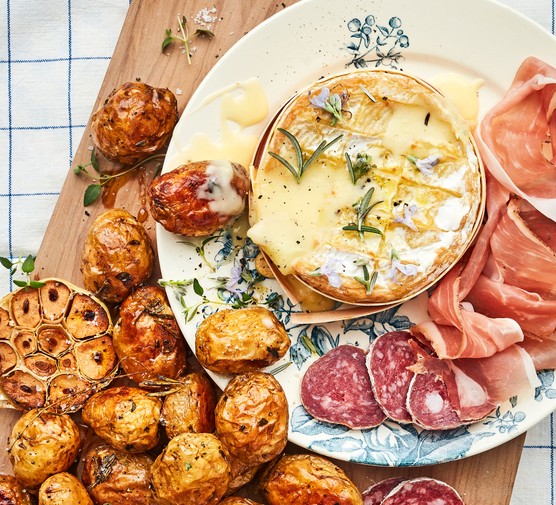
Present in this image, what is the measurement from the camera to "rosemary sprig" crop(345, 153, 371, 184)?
315 centimetres

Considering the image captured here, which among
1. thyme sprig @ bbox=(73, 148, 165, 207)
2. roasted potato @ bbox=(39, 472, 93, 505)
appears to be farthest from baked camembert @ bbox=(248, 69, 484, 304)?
roasted potato @ bbox=(39, 472, 93, 505)

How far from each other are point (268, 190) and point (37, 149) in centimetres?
130

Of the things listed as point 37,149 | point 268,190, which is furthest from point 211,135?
point 37,149

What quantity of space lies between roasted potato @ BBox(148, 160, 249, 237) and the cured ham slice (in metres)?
1.08

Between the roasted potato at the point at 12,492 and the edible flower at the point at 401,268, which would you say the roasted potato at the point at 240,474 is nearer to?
the roasted potato at the point at 12,492

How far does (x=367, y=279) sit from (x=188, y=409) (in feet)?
3.04

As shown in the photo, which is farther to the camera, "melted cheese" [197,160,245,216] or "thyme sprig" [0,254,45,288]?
"thyme sprig" [0,254,45,288]

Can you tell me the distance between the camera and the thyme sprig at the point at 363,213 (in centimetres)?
312

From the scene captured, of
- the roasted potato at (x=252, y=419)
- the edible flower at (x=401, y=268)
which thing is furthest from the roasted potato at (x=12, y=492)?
the edible flower at (x=401, y=268)

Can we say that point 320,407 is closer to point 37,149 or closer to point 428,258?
point 428,258

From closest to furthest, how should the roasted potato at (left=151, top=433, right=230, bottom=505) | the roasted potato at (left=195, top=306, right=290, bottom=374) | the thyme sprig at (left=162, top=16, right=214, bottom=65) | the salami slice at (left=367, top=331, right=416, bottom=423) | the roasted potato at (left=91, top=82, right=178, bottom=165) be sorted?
the roasted potato at (left=151, top=433, right=230, bottom=505)
the roasted potato at (left=195, top=306, right=290, bottom=374)
the roasted potato at (left=91, top=82, right=178, bottom=165)
the salami slice at (left=367, top=331, right=416, bottom=423)
the thyme sprig at (left=162, top=16, right=214, bottom=65)

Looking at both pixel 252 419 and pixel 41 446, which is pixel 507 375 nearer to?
pixel 252 419

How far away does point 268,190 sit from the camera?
3227mm

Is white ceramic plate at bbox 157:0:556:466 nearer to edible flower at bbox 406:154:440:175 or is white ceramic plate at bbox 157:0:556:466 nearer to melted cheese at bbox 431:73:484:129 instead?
melted cheese at bbox 431:73:484:129
